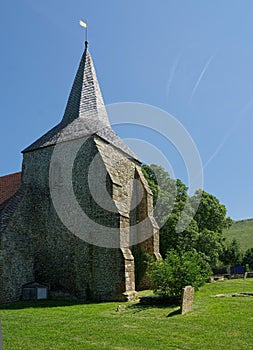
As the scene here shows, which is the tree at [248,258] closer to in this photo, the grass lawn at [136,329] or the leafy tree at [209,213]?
the leafy tree at [209,213]

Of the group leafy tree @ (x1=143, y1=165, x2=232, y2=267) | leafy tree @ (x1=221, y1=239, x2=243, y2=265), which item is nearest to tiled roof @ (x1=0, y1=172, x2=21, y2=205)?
leafy tree @ (x1=143, y1=165, x2=232, y2=267)

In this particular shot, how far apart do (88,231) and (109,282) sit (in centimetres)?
245

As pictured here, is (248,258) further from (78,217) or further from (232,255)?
(78,217)

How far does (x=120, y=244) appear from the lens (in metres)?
14.2

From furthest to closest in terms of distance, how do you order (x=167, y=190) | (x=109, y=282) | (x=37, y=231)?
1. (x=167, y=190)
2. (x=37, y=231)
3. (x=109, y=282)

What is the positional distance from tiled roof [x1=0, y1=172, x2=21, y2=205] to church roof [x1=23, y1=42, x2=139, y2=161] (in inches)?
96.6

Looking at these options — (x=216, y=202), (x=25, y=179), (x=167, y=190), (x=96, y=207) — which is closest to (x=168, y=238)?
(x=167, y=190)

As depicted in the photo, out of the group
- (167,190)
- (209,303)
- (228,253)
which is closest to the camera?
(209,303)

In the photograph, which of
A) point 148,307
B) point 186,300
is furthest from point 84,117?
point 186,300

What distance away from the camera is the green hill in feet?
122

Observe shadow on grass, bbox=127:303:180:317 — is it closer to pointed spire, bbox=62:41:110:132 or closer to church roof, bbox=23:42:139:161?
church roof, bbox=23:42:139:161

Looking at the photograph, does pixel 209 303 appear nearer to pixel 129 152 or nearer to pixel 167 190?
pixel 129 152

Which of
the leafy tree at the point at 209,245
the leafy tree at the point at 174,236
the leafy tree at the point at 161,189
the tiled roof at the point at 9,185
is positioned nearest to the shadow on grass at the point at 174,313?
the leafy tree at the point at 174,236

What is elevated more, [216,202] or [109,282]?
[216,202]
